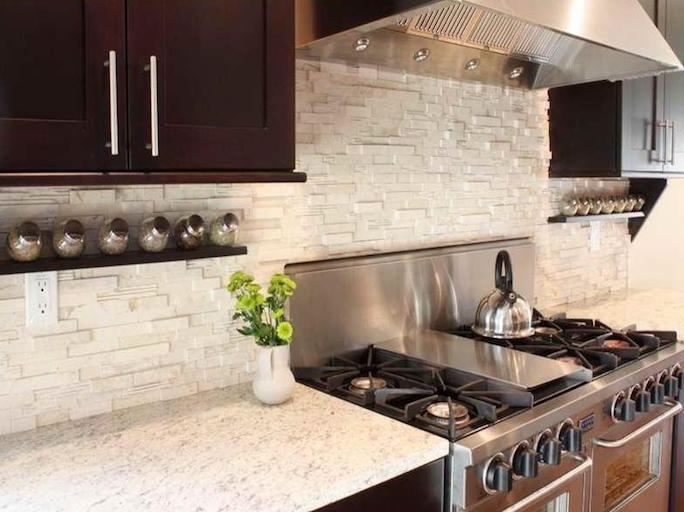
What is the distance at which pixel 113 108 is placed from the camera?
134cm

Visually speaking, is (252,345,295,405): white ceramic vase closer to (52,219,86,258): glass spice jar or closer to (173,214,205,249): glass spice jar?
(173,214,205,249): glass spice jar

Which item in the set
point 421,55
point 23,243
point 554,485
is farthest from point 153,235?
point 554,485

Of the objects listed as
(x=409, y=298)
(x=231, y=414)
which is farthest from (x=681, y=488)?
(x=231, y=414)

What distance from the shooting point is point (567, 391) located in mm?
1964

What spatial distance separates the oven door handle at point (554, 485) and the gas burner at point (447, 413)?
25 cm

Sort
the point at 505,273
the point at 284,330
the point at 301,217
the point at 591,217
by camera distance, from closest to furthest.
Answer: the point at 284,330 < the point at 301,217 < the point at 505,273 < the point at 591,217

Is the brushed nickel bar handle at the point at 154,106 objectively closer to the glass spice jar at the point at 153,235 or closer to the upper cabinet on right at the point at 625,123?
the glass spice jar at the point at 153,235

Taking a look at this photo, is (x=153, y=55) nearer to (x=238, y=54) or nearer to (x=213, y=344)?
(x=238, y=54)

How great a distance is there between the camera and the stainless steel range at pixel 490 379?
1.70 metres

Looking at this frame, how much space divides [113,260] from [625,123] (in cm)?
233

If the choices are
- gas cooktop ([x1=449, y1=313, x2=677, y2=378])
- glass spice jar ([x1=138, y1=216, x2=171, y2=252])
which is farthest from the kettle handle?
glass spice jar ([x1=138, y1=216, x2=171, y2=252])

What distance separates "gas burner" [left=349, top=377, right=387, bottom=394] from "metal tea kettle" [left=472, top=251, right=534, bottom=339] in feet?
1.99

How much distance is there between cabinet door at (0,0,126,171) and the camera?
4.06 ft

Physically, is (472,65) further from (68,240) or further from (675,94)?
(68,240)
